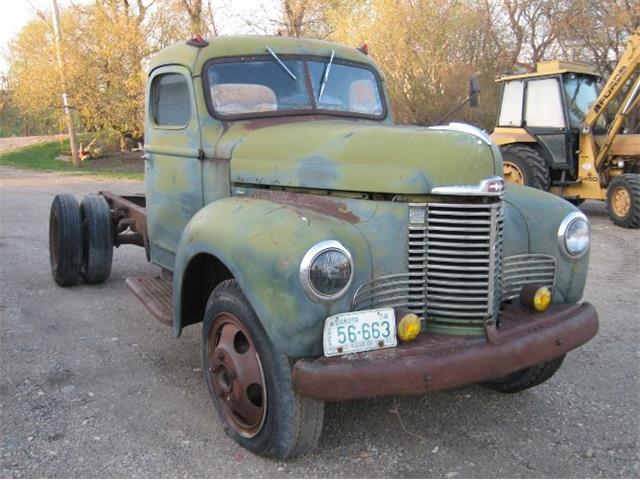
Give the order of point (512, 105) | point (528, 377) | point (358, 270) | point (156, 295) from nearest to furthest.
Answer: point (358, 270), point (528, 377), point (156, 295), point (512, 105)

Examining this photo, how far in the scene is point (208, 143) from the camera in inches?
153

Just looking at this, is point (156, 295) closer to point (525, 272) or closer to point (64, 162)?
point (525, 272)

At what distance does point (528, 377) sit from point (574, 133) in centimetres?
745

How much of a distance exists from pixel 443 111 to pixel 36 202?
438 inches

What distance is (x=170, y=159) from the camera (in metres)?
4.31

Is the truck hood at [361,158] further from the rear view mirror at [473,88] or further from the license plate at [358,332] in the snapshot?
the rear view mirror at [473,88]

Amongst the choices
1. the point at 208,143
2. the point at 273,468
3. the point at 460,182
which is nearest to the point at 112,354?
the point at 208,143

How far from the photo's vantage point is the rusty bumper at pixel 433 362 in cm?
252

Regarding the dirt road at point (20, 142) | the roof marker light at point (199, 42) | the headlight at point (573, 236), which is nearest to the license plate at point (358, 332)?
the headlight at point (573, 236)

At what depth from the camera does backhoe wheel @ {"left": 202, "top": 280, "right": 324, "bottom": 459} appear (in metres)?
2.73

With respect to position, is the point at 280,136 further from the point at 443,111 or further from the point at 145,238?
the point at 443,111

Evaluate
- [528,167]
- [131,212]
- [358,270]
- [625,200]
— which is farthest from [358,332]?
[528,167]

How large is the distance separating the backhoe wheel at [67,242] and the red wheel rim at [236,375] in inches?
122

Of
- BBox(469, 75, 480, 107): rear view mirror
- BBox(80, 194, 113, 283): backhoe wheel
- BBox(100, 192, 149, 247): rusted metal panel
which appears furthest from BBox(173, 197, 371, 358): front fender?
BBox(80, 194, 113, 283): backhoe wheel
